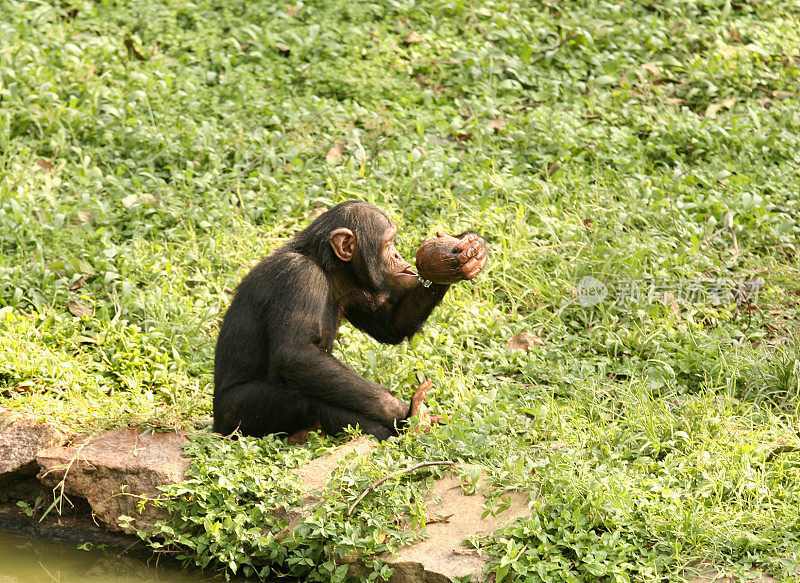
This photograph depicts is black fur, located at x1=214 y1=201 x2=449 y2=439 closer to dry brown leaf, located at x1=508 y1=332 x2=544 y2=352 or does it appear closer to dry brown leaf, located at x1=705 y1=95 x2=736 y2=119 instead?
dry brown leaf, located at x1=508 y1=332 x2=544 y2=352

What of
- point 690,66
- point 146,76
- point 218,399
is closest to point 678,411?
point 218,399

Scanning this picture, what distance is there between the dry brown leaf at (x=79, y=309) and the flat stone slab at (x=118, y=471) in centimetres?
152

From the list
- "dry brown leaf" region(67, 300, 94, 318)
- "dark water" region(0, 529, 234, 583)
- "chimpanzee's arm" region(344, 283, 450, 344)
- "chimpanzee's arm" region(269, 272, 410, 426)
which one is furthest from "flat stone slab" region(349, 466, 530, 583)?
"dry brown leaf" region(67, 300, 94, 318)

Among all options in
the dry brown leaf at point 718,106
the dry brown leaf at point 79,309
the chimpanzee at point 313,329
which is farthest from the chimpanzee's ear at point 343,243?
the dry brown leaf at point 718,106

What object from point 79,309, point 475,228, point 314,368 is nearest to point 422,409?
point 314,368

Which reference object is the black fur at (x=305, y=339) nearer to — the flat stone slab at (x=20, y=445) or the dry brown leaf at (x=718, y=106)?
the flat stone slab at (x=20, y=445)

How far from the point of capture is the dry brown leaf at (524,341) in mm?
6227

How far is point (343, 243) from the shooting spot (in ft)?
17.2

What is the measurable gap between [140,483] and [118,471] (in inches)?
5.7

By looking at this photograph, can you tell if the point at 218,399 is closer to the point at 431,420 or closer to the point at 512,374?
the point at 431,420

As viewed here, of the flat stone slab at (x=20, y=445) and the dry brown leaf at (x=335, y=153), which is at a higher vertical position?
the dry brown leaf at (x=335, y=153)

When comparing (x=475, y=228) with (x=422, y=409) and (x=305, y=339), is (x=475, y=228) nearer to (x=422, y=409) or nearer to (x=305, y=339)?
(x=422, y=409)

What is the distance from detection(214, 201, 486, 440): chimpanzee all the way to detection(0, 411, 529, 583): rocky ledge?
255 millimetres

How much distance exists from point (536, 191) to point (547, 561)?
387cm
